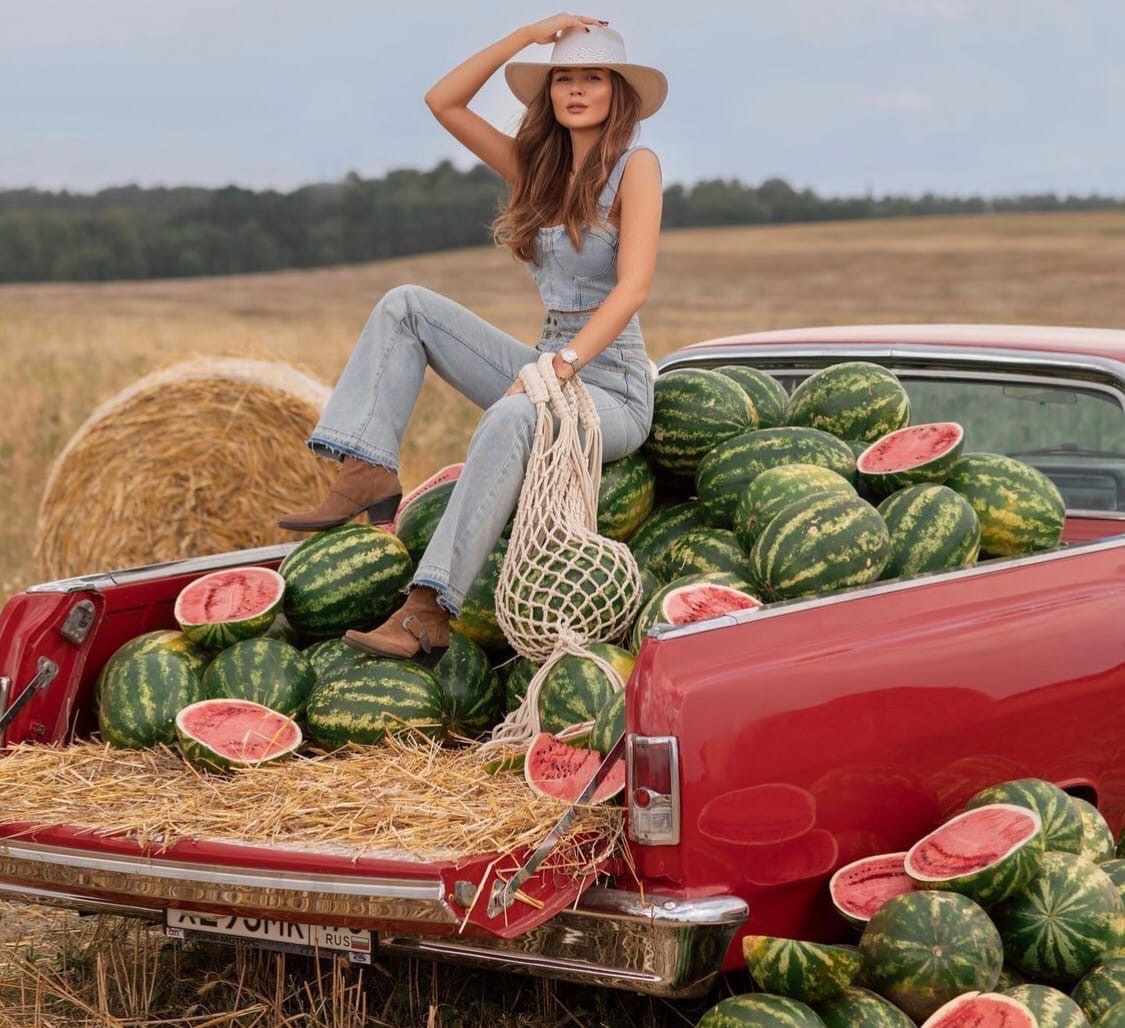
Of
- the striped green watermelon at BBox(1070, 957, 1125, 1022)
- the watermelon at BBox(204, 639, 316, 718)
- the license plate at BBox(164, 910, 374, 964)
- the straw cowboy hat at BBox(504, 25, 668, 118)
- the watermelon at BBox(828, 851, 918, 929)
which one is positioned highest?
the straw cowboy hat at BBox(504, 25, 668, 118)

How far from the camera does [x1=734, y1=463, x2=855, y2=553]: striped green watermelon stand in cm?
500

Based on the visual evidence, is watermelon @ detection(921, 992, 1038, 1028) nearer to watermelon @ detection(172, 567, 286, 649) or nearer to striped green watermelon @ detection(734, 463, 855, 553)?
striped green watermelon @ detection(734, 463, 855, 553)

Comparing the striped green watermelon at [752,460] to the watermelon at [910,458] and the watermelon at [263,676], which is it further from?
the watermelon at [263,676]

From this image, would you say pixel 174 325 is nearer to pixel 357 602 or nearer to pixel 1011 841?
pixel 357 602

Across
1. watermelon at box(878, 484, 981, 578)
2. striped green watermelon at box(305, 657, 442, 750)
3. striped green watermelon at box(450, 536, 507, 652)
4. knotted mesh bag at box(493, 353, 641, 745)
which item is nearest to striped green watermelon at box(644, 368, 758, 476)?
knotted mesh bag at box(493, 353, 641, 745)

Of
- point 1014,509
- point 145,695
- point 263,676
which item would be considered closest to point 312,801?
point 263,676

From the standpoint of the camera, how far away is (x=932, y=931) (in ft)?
12.8

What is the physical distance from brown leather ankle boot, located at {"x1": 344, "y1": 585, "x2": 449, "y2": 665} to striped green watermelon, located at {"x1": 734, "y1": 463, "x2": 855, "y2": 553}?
2.99 ft

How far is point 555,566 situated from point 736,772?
1.23 metres

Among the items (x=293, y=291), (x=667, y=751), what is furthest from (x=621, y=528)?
(x=293, y=291)

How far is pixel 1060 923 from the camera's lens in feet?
13.5

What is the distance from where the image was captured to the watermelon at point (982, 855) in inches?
158

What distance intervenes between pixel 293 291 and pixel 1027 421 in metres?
33.7

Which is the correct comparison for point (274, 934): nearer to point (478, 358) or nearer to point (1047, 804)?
point (1047, 804)
